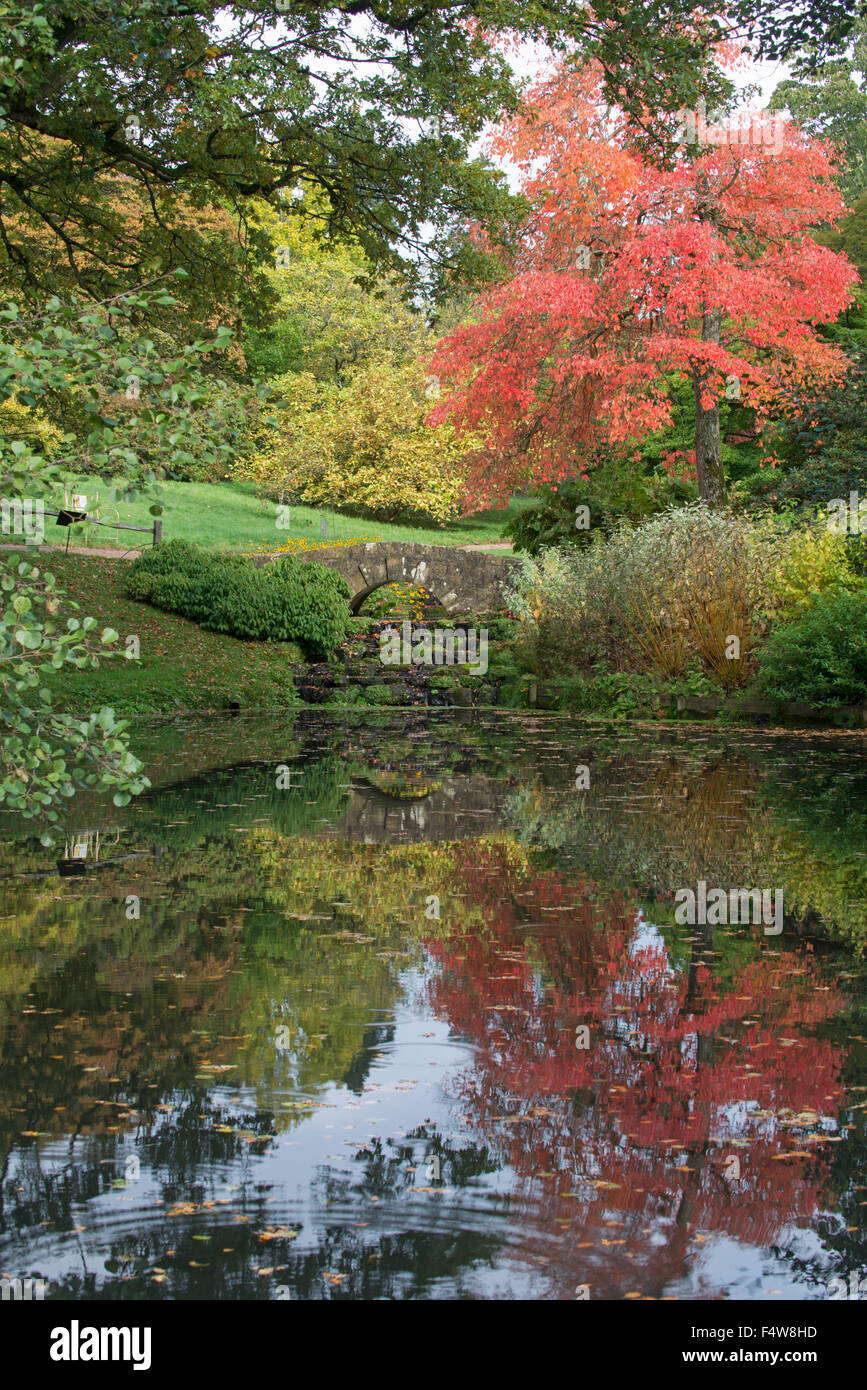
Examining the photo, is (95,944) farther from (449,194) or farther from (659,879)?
(449,194)

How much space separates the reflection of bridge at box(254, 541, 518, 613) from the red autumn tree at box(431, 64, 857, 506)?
79.5 inches

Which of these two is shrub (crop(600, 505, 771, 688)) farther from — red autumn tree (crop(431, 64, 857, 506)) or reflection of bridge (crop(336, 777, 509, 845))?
reflection of bridge (crop(336, 777, 509, 845))

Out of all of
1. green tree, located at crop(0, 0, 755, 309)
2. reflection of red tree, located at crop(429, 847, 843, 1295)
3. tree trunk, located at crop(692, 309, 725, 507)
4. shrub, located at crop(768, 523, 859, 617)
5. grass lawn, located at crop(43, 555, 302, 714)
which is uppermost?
green tree, located at crop(0, 0, 755, 309)

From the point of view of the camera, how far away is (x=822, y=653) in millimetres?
13438

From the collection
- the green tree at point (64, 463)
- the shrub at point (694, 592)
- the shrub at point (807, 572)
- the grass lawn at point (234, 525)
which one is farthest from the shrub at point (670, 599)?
the grass lawn at point (234, 525)

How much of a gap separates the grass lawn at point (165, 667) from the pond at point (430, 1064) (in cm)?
864

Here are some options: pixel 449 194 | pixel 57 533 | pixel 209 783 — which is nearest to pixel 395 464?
pixel 57 533

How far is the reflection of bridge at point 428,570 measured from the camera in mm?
21109

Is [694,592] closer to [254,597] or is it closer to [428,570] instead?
[428,570]

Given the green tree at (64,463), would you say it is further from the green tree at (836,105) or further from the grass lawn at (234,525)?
the green tree at (836,105)

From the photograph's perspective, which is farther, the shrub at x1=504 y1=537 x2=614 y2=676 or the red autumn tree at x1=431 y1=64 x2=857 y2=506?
the red autumn tree at x1=431 y1=64 x2=857 y2=506

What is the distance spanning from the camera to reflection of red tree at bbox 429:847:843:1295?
2.95 metres

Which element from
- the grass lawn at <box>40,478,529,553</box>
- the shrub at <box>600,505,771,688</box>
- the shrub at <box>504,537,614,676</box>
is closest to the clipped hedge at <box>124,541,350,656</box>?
the shrub at <box>504,537,614,676</box>

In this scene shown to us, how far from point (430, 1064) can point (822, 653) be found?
10.5m
